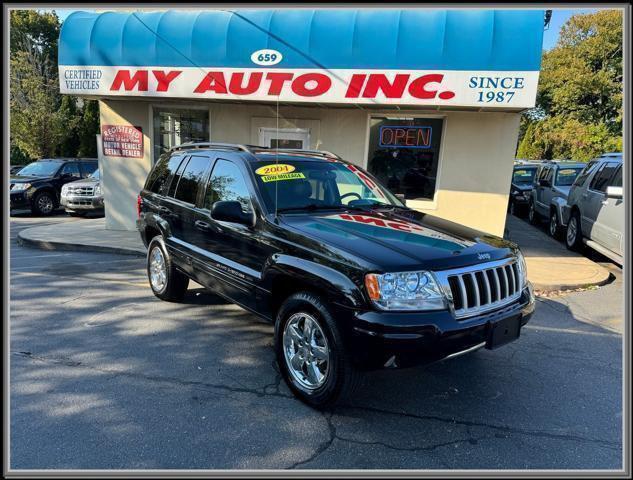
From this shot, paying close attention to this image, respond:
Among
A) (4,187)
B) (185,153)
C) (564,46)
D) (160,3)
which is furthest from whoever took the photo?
(564,46)

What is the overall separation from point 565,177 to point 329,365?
12.1 metres

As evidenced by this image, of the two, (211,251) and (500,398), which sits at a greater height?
(211,251)

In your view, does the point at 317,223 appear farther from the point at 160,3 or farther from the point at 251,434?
the point at 160,3

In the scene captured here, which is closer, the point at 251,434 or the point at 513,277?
the point at 251,434

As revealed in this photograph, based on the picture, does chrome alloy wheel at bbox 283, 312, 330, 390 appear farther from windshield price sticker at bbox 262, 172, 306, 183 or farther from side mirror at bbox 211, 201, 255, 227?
windshield price sticker at bbox 262, 172, 306, 183

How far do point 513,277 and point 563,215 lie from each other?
26.9 feet

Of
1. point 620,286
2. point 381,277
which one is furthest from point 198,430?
point 620,286

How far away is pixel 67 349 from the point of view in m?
4.25

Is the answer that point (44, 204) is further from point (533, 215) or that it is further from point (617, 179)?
point (533, 215)

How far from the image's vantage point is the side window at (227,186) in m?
4.09

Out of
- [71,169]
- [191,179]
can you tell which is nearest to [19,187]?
[71,169]

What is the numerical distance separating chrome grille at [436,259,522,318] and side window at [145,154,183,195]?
389cm

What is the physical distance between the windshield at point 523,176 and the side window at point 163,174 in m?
15.5

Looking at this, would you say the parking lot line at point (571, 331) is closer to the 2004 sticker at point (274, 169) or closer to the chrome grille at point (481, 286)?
the chrome grille at point (481, 286)
